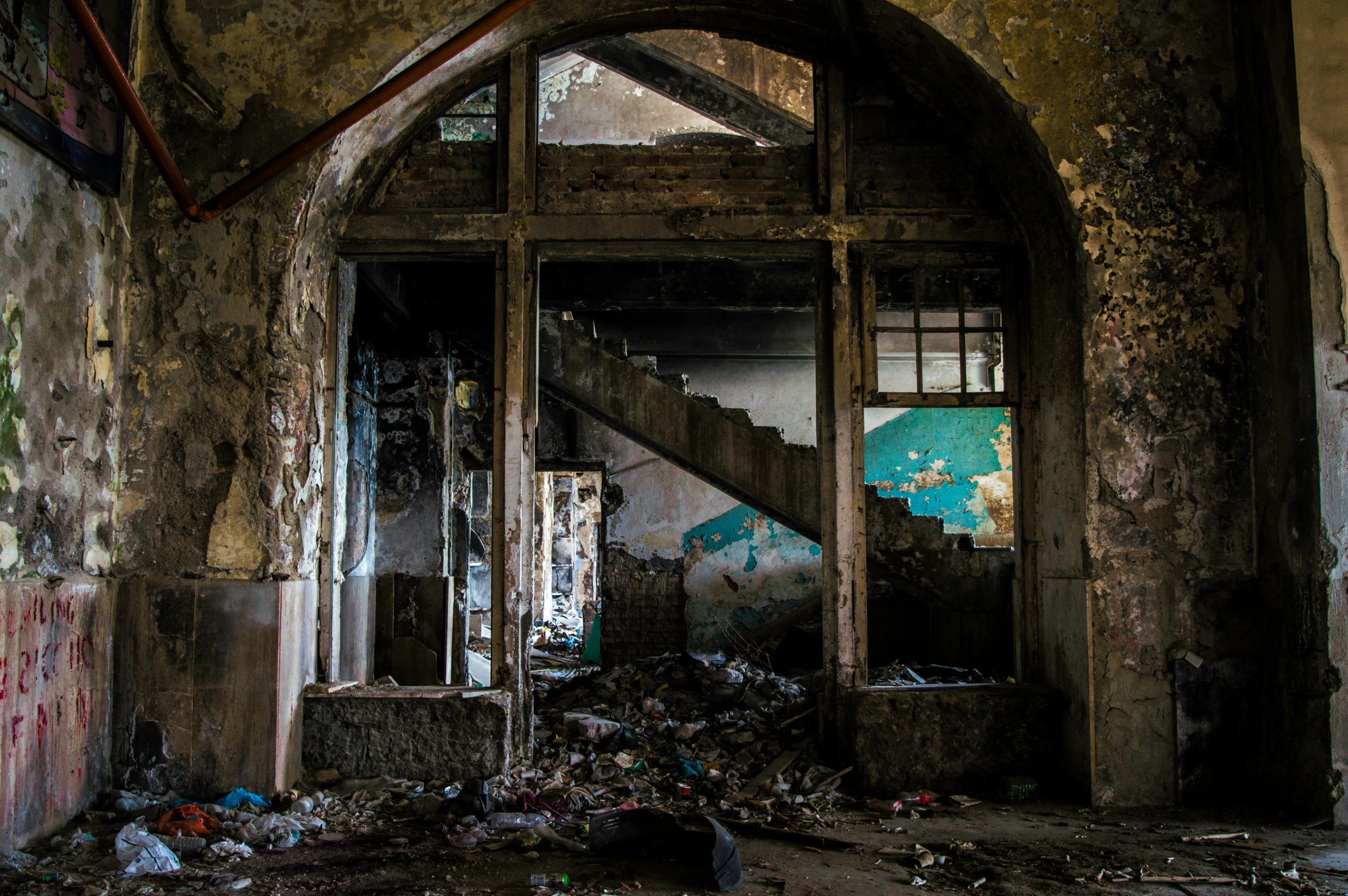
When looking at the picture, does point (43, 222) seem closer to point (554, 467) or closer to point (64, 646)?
point (64, 646)

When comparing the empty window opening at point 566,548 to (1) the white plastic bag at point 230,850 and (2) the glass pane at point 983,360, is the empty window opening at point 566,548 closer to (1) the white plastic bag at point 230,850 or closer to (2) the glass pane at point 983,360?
(2) the glass pane at point 983,360

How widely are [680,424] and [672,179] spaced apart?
3004 millimetres

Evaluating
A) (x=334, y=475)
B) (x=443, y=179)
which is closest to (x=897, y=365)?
(x=443, y=179)

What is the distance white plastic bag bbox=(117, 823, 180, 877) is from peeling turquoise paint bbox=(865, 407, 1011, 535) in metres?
9.05

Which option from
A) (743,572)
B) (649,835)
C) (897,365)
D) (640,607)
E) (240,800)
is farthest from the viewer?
(897,365)

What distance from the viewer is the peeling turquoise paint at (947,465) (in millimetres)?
11625

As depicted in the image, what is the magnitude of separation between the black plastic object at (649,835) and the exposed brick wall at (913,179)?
374cm

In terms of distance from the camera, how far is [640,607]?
424 inches

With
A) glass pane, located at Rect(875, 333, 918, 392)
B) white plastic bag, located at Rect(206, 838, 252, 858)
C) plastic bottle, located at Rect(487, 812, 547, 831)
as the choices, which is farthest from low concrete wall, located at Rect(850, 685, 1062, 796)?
glass pane, located at Rect(875, 333, 918, 392)

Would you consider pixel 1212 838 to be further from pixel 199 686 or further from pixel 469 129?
pixel 469 129

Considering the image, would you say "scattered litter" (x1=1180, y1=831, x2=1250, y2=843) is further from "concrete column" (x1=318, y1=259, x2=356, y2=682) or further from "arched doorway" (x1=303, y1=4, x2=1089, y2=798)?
"concrete column" (x1=318, y1=259, x2=356, y2=682)

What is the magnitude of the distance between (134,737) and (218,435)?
1621 millimetres

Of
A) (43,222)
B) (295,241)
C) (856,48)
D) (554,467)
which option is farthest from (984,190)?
(554,467)

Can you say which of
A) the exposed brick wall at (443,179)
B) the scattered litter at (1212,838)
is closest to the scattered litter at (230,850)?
the exposed brick wall at (443,179)
